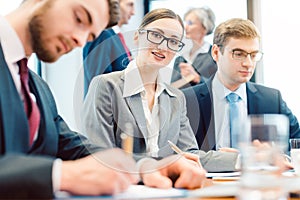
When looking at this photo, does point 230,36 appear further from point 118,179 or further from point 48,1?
point 118,179

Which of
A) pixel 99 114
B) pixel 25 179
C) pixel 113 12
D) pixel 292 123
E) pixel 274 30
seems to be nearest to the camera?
pixel 25 179

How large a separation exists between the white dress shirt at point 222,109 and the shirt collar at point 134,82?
30 centimetres

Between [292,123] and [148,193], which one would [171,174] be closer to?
[148,193]

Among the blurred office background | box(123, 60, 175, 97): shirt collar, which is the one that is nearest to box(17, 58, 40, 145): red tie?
box(123, 60, 175, 97): shirt collar

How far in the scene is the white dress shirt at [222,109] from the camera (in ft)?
4.97

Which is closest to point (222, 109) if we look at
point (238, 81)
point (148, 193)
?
point (238, 81)

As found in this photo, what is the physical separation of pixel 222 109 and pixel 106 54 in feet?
2.29

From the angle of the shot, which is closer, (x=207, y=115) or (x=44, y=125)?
(x=44, y=125)

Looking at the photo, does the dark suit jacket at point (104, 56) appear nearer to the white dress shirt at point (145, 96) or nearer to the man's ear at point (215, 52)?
the white dress shirt at point (145, 96)

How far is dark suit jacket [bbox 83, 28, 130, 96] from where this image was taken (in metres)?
1.20

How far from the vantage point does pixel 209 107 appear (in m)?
1.67

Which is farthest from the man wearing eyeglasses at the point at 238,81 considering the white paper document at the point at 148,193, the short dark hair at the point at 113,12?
the white paper document at the point at 148,193

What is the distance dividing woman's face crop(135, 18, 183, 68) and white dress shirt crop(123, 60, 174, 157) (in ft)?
0.15

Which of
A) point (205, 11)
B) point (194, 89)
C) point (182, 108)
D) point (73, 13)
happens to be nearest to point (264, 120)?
point (73, 13)
